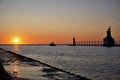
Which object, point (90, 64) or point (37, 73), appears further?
point (90, 64)

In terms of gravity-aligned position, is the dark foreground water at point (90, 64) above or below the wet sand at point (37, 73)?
below

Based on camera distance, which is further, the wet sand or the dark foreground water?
the dark foreground water

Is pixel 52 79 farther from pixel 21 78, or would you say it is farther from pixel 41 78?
pixel 21 78

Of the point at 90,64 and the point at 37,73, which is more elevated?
the point at 37,73

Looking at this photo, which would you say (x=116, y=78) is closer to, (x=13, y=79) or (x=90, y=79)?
(x=90, y=79)

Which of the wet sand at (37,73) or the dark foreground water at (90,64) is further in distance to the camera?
the dark foreground water at (90,64)

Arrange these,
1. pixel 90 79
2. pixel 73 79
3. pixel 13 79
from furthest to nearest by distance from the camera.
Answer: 1. pixel 90 79
2. pixel 73 79
3. pixel 13 79

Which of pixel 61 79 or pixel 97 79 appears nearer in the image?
pixel 61 79

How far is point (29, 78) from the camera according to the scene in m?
24.8

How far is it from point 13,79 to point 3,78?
1.65 meters

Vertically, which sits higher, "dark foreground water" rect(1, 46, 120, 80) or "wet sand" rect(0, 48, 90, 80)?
Answer: "wet sand" rect(0, 48, 90, 80)

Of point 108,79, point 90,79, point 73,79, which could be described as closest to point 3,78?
point 73,79

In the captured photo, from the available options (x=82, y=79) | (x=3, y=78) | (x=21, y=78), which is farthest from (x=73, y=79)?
(x=3, y=78)

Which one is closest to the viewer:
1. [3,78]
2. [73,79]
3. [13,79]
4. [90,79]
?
[3,78]
